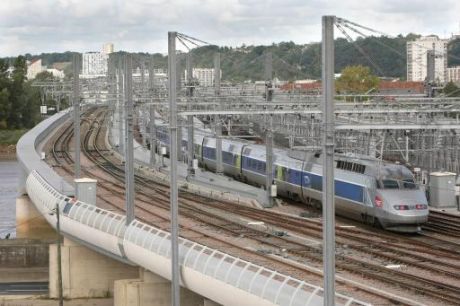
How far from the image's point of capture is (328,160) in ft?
54.5

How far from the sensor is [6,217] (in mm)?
69188

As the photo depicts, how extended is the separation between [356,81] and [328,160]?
75012 mm

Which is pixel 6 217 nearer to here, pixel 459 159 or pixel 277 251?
pixel 459 159

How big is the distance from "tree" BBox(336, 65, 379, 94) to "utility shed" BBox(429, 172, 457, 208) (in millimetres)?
45883

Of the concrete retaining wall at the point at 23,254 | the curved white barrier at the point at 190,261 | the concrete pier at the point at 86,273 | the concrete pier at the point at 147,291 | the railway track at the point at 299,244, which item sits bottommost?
the concrete retaining wall at the point at 23,254

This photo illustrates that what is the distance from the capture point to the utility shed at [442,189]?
40.1 m

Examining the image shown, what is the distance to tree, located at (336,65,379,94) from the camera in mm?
88688

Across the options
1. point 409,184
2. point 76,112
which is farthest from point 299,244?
point 76,112

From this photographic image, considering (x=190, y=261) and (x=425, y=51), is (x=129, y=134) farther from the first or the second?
(x=425, y=51)

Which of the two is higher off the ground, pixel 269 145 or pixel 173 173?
pixel 173 173

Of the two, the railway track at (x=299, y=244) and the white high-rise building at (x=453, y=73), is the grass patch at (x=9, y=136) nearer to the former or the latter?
the white high-rise building at (x=453, y=73)

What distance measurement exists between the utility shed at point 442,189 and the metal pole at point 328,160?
24075 millimetres

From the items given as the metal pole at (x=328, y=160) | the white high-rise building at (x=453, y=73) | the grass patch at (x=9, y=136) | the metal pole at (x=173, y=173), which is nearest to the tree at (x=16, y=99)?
the grass patch at (x=9, y=136)

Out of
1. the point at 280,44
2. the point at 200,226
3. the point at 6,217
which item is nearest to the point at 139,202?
the point at 200,226
